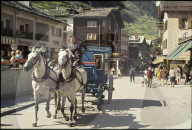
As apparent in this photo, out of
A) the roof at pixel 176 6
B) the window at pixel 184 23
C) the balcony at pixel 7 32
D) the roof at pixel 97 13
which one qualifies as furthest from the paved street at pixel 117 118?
the roof at pixel 97 13

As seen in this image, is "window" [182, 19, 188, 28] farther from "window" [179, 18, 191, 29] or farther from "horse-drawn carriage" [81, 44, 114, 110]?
"horse-drawn carriage" [81, 44, 114, 110]

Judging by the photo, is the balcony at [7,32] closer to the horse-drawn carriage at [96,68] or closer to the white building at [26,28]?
the white building at [26,28]

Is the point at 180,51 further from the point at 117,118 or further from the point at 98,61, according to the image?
the point at 117,118

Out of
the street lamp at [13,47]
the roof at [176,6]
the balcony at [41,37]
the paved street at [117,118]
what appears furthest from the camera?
the roof at [176,6]

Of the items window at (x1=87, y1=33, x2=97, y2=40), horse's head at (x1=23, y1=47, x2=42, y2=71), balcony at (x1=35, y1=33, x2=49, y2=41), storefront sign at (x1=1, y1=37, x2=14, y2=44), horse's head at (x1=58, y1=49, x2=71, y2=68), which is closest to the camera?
horse's head at (x1=23, y1=47, x2=42, y2=71)

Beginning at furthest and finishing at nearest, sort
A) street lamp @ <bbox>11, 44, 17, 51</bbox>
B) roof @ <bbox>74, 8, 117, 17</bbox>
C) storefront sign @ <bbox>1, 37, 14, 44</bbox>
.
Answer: roof @ <bbox>74, 8, 117, 17</bbox> < street lamp @ <bbox>11, 44, 17, 51</bbox> < storefront sign @ <bbox>1, 37, 14, 44</bbox>

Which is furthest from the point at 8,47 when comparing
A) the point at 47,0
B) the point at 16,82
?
the point at 47,0

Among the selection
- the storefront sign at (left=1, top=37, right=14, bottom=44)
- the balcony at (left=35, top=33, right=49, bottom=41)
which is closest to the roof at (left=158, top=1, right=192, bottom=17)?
the balcony at (left=35, top=33, right=49, bottom=41)

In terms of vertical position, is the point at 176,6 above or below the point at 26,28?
above

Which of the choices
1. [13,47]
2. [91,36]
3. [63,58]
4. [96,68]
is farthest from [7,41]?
[91,36]

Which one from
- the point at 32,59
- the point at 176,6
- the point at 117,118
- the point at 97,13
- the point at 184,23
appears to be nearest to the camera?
the point at 32,59

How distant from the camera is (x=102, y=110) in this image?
10.7 m

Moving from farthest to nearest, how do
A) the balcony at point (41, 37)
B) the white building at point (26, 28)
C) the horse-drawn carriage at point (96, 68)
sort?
the balcony at point (41, 37)
the white building at point (26, 28)
the horse-drawn carriage at point (96, 68)

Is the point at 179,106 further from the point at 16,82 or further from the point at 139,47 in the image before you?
the point at 139,47
